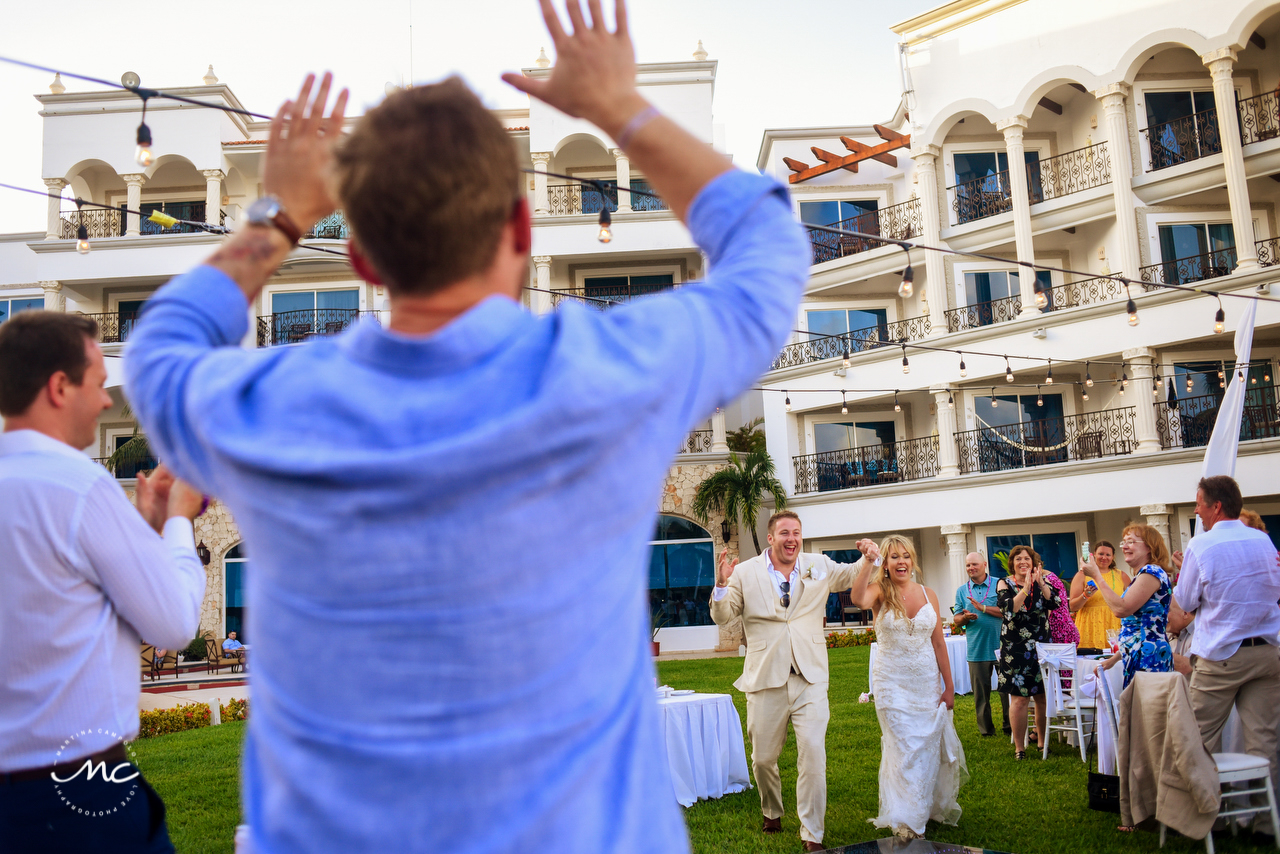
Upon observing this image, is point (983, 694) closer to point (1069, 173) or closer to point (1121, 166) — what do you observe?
point (1121, 166)

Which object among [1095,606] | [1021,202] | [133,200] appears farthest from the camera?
[133,200]

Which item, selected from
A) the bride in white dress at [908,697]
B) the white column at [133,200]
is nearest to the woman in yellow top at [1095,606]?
the bride in white dress at [908,697]

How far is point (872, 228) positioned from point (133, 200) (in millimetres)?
21322

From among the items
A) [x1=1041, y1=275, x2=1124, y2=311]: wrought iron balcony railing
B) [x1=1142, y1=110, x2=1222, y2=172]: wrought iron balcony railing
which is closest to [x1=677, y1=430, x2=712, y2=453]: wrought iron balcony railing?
[x1=1041, y1=275, x2=1124, y2=311]: wrought iron balcony railing

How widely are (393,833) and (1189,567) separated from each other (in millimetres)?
6963

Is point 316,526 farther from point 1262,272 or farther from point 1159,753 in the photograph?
point 1262,272

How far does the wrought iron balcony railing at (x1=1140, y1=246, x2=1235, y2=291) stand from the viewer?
927 inches

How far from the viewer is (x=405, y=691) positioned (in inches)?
36.6

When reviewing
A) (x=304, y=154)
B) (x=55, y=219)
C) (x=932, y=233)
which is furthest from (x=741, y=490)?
(x=304, y=154)

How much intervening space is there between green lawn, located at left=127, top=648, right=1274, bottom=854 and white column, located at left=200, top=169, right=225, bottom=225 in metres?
18.9

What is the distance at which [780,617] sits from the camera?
24.7ft

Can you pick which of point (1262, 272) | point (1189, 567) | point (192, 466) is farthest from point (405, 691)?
point (1262, 272)

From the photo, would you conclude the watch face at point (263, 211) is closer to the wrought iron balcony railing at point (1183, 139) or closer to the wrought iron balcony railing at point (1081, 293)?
the wrought iron balcony railing at point (1081, 293)

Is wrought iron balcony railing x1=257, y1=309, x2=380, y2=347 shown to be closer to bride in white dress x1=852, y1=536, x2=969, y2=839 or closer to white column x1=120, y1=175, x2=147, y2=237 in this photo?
white column x1=120, y1=175, x2=147, y2=237
